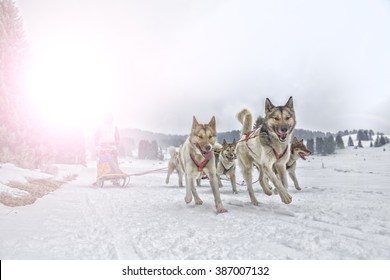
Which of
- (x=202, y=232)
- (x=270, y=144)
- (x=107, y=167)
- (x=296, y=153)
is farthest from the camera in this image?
(x=107, y=167)

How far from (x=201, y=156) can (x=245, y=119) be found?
179 centimetres

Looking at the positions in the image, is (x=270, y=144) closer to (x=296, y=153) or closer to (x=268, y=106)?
(x=268, y=106)

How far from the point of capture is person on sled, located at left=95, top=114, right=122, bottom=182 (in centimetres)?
1115

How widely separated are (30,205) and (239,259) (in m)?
4.59

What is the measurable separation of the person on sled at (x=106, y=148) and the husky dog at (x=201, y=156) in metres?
5.88

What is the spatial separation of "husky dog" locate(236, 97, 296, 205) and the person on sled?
20.9 ft

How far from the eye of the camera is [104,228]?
13.3ft

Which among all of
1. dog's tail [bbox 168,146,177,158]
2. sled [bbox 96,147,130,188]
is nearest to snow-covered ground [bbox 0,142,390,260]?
sled [bbox 96,147,130,188]

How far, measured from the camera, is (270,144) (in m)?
5.14

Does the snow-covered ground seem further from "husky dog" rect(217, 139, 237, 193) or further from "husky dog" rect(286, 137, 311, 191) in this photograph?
"husky dog" rect(217, 139, 237, 193)

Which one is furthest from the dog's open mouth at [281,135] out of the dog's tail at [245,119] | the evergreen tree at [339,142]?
the evergreen tree at [339,142]

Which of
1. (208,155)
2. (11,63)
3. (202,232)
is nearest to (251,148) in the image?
(208,155)
